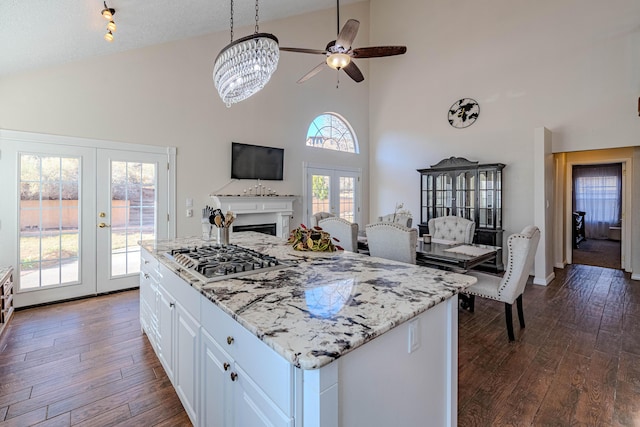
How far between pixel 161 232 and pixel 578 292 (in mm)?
5773

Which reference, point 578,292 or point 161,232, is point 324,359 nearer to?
point 161,232

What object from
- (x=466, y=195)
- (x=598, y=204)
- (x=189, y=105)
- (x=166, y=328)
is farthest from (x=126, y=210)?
(x=598, y=204)

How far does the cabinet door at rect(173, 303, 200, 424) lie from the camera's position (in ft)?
4.86

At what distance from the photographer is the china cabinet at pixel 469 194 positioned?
16.6ft

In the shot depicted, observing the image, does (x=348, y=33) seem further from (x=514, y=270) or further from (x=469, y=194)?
(x=469, y=194)

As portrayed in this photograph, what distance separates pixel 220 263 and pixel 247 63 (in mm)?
1353

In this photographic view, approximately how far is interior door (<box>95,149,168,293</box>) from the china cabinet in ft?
15.2

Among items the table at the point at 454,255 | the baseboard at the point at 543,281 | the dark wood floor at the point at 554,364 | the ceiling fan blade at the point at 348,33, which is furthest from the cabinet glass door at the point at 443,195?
the ceiling fan blade at the point at 348,33

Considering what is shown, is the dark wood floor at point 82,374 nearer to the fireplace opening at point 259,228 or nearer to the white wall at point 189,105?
the white wall at point 189,105

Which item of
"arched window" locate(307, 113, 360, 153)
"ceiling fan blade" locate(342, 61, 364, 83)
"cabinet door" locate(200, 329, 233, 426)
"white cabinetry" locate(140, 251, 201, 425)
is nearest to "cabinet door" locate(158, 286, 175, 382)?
"white cabinetry" locate(140, 251, 201, 425)

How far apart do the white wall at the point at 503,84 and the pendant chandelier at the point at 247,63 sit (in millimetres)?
4635

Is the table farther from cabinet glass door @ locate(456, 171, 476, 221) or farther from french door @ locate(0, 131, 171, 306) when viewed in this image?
french door @ locate(0, 131, 171, 306)

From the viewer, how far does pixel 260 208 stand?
5.07m

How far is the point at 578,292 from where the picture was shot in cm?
399
